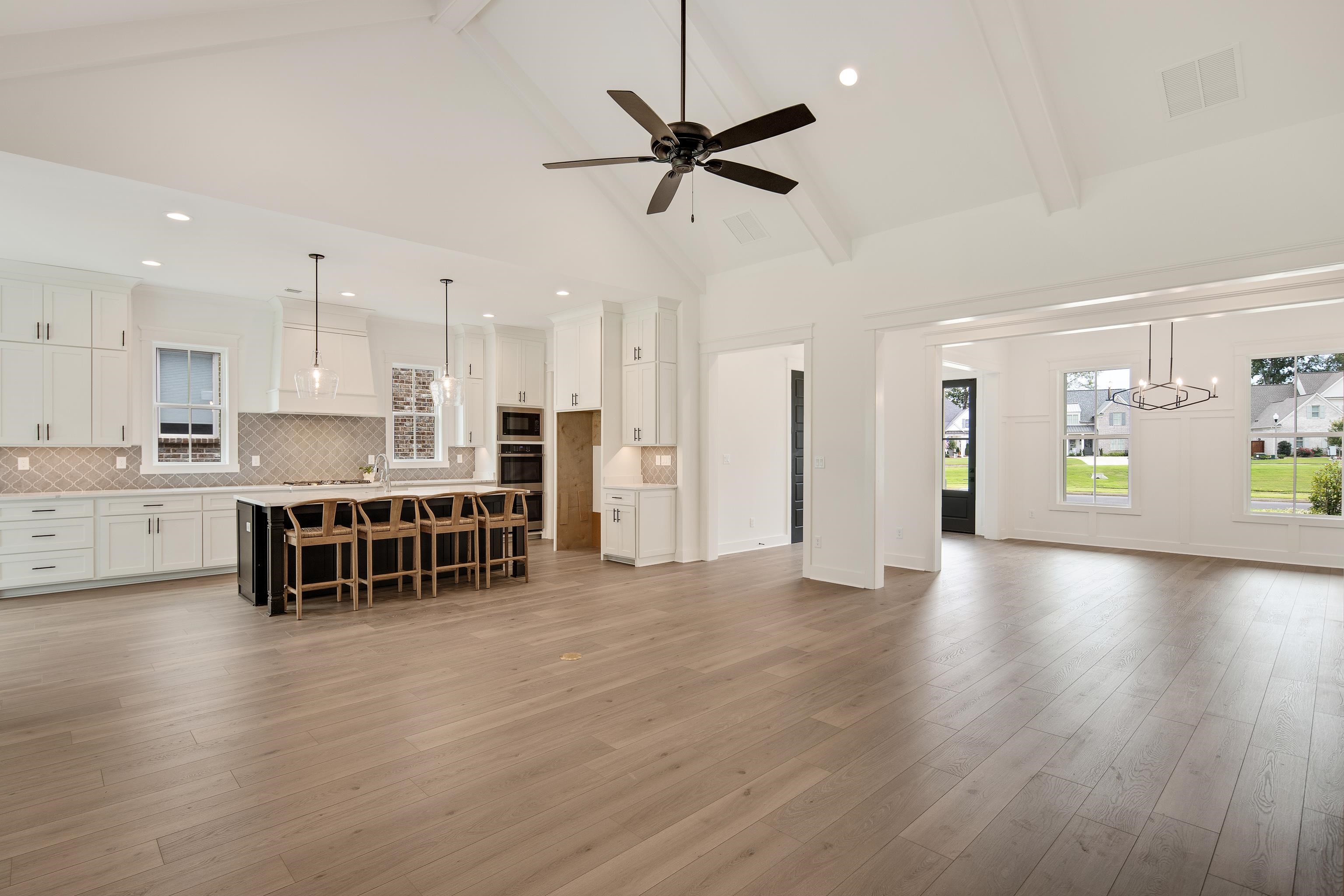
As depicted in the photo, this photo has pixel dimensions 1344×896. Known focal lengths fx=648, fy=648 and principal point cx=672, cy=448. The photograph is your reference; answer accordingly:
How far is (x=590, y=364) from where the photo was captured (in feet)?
26.1

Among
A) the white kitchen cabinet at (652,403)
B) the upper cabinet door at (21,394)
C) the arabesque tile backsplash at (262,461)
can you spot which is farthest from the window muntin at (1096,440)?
the upper cabinet door at (21,394)

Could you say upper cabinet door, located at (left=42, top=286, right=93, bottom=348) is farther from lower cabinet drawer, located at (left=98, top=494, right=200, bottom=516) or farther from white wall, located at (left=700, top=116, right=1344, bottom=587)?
white wall, located at (left=700, top=116, right=1344, bottom=587)

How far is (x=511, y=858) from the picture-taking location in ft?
6.97

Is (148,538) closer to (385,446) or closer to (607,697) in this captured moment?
(385,446)

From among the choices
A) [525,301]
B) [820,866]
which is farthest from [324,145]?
[820,866]

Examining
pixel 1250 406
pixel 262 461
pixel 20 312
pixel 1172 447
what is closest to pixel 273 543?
pixel 262 461

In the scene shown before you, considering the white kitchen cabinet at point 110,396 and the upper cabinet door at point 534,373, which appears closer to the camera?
the white kitchen cabinet at point 110,396

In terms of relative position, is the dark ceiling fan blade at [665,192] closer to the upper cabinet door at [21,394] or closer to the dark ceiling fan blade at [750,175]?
the dark ceiling fan blade at [750,175]

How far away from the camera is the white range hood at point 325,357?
7.30 metres

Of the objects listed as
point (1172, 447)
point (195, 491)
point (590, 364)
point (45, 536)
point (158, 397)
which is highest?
point (590, 364)

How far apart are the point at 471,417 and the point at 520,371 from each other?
0.96 metres

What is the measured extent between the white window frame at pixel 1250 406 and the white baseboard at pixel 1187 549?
35 cm

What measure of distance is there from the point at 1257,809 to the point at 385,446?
28.2 feet

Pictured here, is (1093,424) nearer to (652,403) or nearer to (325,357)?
(652,403)
